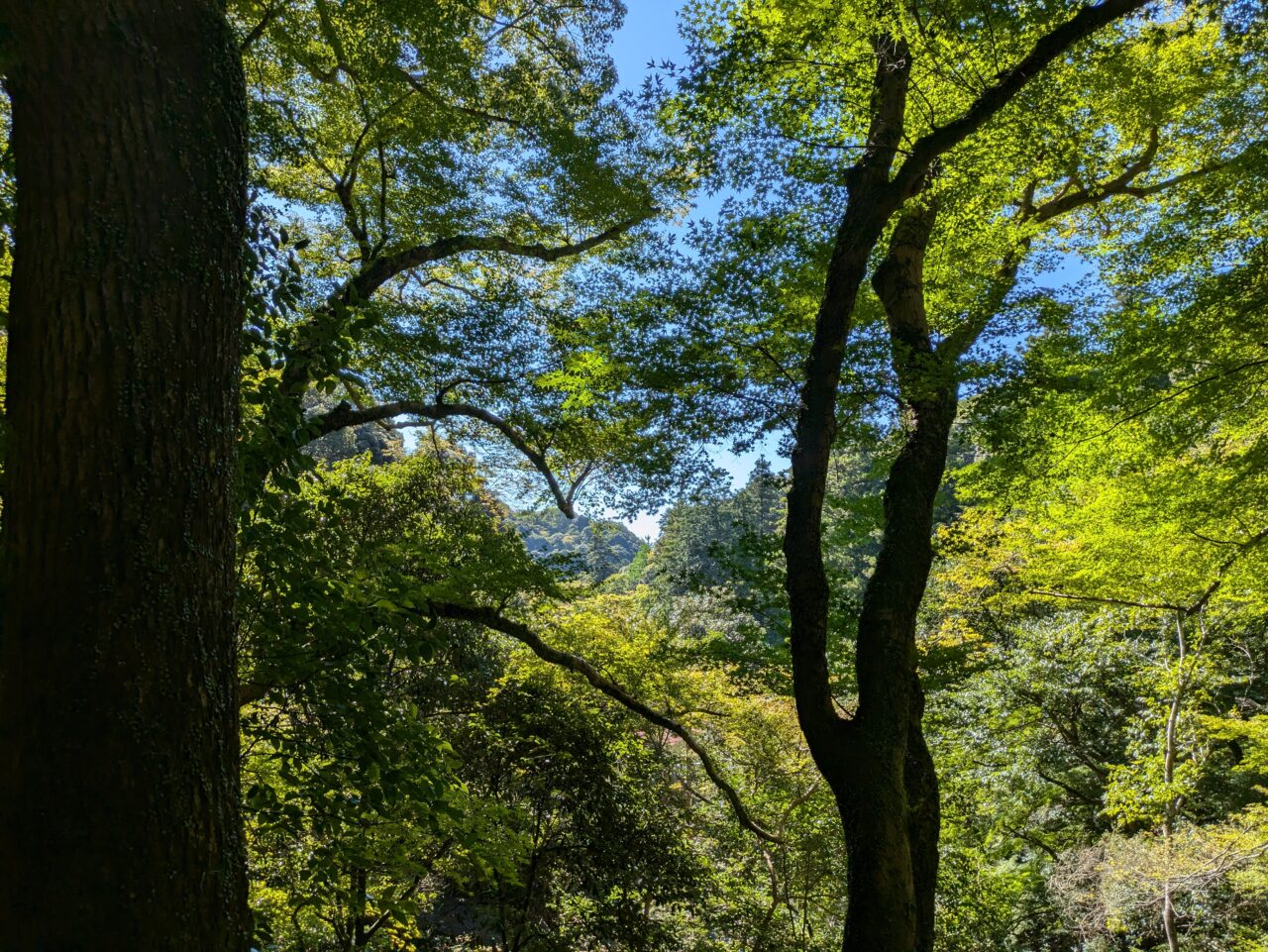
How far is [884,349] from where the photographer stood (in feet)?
13.2

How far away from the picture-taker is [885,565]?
3.58 m

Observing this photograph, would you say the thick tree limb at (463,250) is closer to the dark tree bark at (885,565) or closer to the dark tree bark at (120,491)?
the dark tree bark at (885,565)

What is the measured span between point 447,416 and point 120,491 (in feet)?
17.3

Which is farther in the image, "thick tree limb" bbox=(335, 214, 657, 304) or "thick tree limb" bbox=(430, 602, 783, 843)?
"thick tree limb" bbox=(335, 214, 657, 304)

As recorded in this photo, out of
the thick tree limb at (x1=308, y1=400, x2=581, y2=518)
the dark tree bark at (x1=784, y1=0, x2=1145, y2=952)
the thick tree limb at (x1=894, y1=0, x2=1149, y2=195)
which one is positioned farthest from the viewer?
the thick tree limb at (x1=308, y1=400, x2=581, y2=518)

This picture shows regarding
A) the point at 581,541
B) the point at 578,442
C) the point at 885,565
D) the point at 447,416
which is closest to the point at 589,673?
the point at 578,442

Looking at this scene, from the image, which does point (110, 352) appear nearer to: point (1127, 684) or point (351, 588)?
point (351, 588)

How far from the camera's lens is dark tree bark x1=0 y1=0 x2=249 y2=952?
1.08 meters

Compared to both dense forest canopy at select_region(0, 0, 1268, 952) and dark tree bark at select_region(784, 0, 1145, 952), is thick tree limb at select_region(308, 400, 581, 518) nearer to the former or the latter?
dense forest canopy at select_region(0, 0, 1268, 952)

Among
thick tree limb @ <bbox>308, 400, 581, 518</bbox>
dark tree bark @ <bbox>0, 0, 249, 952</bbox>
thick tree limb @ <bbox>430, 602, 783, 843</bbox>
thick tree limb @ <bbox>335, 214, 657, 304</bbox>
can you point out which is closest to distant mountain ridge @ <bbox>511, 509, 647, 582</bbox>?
thick tree limb @ <bbox>308, 400, 581, 518</bbox>

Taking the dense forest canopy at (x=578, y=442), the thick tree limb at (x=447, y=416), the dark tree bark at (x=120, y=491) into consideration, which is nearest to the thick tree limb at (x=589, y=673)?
the dense forest canopy at (x=578, y=442)

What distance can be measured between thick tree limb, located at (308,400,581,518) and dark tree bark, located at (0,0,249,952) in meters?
3.57

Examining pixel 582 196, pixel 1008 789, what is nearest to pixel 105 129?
pixel 582 196

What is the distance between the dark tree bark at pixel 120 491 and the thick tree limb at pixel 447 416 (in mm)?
3565
